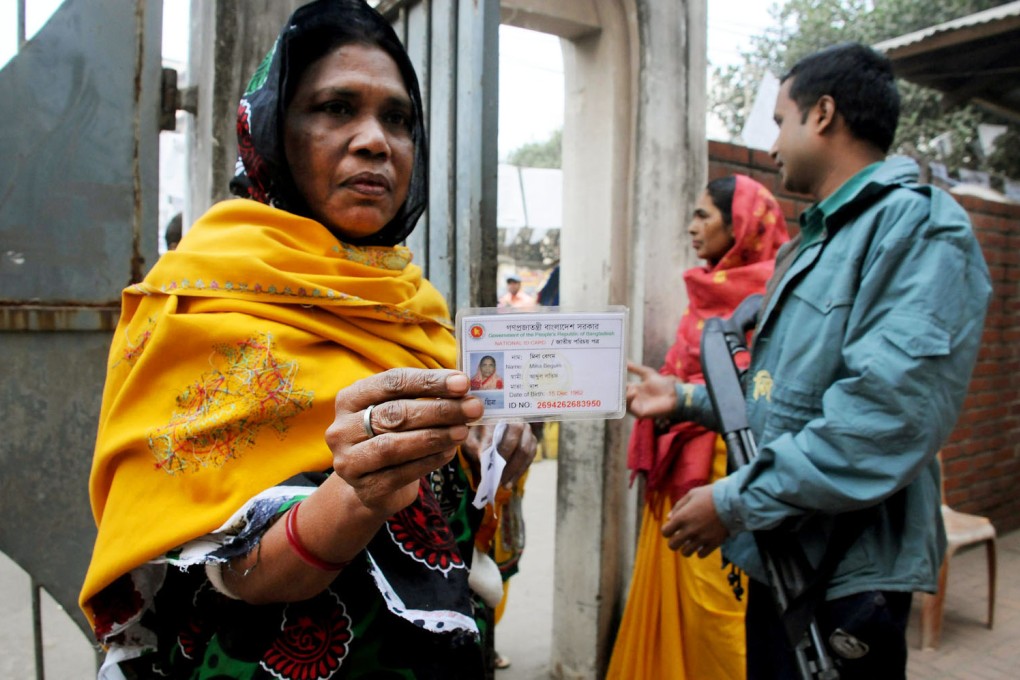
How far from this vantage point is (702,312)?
291 cm

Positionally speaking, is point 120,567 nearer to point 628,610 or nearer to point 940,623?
point 628,610

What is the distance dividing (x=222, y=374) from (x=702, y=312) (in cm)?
212

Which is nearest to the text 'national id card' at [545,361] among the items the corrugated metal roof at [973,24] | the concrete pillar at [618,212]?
the concrete pillar at [618,212]

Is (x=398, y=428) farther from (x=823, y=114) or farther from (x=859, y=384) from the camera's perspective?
(x=823, y=114)

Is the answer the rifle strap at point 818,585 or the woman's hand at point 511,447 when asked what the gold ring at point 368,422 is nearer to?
the woman's hand at point 511,447

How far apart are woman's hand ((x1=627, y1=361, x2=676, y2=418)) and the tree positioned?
395cm

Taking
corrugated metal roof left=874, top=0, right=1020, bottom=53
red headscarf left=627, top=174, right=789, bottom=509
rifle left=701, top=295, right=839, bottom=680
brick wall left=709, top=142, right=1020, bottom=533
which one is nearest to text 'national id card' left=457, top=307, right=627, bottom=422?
rifle left=701, top=295, right=839, bottom=680

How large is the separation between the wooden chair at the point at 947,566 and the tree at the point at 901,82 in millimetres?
2650

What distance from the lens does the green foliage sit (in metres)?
36.5

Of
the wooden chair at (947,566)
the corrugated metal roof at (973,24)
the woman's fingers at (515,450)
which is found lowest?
the wooden chair at (947,566)

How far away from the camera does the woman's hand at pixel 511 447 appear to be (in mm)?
1293

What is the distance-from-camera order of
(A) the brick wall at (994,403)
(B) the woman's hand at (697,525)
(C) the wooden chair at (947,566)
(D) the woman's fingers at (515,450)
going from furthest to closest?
(A) the brick wall at (994,403) → (C) the wooden chair at (947,566) → (B) the woman's hand at (697,525) → (D) the woman's fingers at (515,450)

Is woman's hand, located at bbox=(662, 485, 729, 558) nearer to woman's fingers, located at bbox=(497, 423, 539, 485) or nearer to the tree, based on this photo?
woman's fingers, located at bbox=(497, 423, 539, 485)

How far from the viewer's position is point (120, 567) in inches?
44.1
